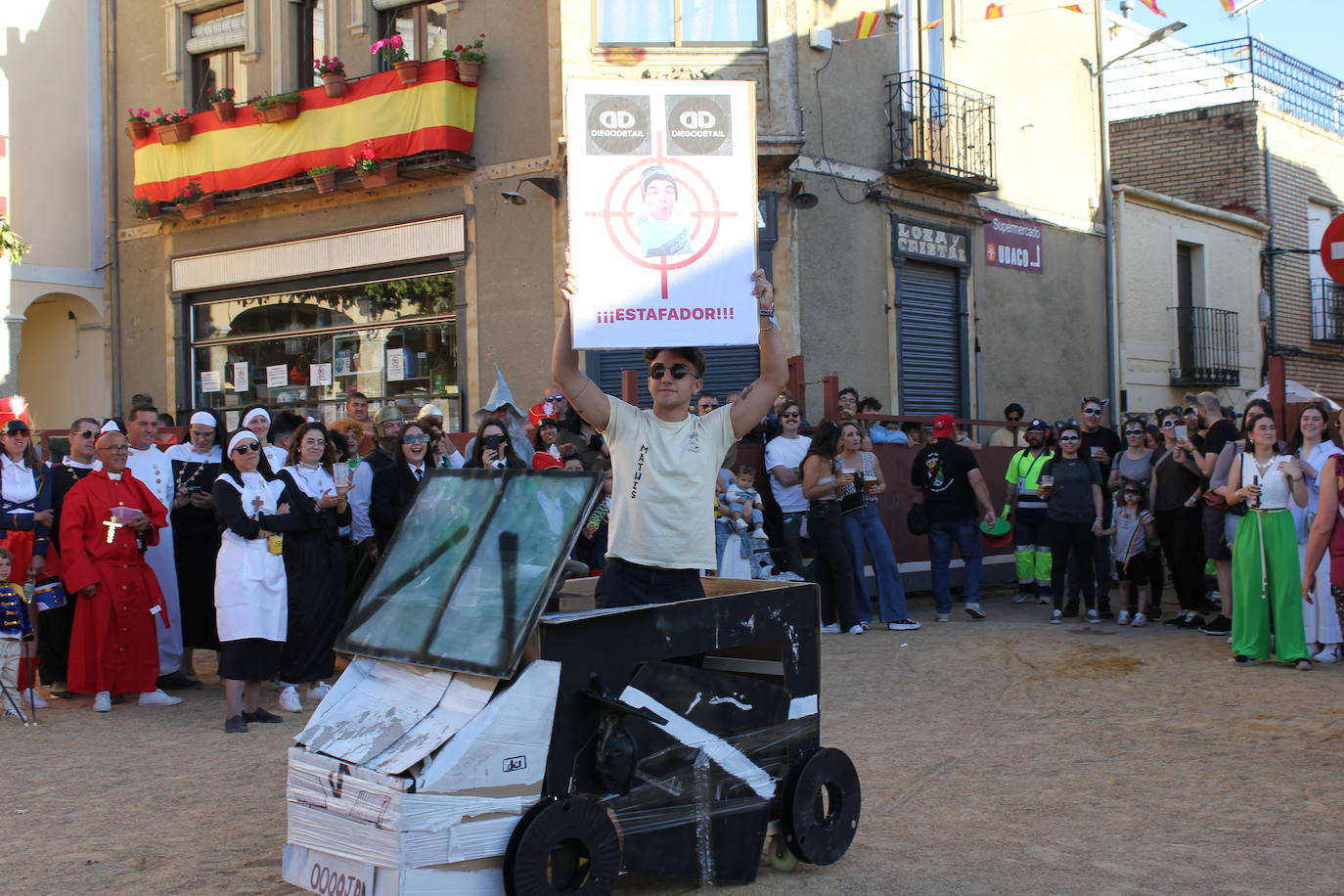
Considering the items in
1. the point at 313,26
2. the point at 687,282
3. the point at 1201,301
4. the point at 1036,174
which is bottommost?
the point at 687,282

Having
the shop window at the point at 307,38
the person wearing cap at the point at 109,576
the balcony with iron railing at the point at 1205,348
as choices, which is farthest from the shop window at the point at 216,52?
the balcony with iron railing at the point at 1205,348

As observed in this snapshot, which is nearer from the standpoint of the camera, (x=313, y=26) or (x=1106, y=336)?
(x=313, y=26)

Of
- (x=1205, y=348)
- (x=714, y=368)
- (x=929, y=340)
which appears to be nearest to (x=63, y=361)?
(x=714, y=368)

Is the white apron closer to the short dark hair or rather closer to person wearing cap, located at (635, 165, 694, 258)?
person wearing cap, located at (635, 165, 694, 258)

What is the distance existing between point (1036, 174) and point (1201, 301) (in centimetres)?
506

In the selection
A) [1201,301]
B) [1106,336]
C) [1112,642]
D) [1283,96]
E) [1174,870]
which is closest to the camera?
[1174,870]

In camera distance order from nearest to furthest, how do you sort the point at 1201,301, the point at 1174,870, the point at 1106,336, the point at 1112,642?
the point at 1174,870 → the point at 1112,642 → the point at 1106,336 → the point at 1201,301

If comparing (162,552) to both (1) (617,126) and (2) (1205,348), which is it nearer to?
(1) (617,126)

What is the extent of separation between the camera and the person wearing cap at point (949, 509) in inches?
460

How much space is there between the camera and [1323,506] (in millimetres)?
8469

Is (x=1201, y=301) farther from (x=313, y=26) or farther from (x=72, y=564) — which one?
(x=72, y=564)

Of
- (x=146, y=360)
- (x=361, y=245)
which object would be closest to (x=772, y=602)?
(x=361, y=245)

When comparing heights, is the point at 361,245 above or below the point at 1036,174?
below

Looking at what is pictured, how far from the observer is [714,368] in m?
15.6
